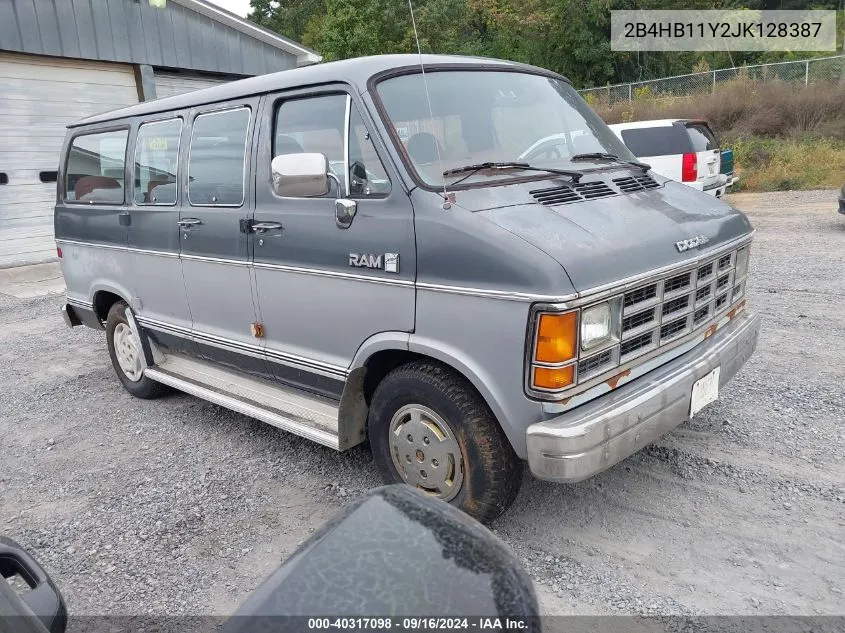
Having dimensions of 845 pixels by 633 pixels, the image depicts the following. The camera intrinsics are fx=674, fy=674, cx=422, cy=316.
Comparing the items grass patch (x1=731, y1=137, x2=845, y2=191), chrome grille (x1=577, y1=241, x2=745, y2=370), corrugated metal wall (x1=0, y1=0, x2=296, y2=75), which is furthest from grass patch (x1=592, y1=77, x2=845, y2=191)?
chrome grille (x1=577, y1=241, x2=745, y2=370)

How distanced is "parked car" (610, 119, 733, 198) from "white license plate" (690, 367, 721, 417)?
333 inches

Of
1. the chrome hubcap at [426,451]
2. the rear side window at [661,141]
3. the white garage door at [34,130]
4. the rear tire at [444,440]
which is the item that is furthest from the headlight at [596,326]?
the white garage door at [34,130]

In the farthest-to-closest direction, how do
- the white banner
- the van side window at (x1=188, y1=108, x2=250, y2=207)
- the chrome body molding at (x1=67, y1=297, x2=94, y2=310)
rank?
the white banner → the chrome body molding at (x1=67, y1=297, x2=94, y2=310) → the van side window at (x1=188, y1=108, x2=250, y2=207)

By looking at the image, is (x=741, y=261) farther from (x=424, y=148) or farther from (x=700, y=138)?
(x=700, y=138)

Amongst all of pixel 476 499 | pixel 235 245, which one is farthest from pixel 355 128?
pixel 476 499

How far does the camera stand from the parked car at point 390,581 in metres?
1.08

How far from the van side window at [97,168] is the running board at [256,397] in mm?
1402

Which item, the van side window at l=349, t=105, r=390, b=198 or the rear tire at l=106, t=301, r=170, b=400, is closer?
the van side window at l=349, t=105, r=390, b=198

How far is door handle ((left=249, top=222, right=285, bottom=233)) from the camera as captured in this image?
387 centimetres

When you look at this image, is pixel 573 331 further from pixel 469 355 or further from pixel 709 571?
pixel 709 571

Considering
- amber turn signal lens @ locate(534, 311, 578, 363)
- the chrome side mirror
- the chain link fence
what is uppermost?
the chain link fence

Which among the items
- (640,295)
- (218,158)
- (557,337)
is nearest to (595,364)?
(557,337)

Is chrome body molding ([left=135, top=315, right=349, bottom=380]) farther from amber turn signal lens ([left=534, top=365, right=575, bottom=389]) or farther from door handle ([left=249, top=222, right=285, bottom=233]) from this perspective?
amber turn signal lens ([left=534, top=365, right=575, bottom=389])

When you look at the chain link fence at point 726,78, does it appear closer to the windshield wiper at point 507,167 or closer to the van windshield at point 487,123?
the van windshield at point 487,123
